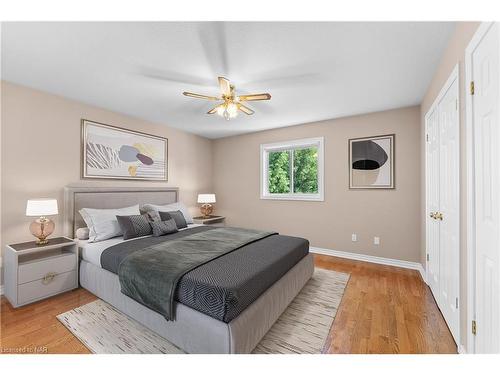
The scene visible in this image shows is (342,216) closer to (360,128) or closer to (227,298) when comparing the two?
(360,128)

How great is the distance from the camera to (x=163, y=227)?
297cm

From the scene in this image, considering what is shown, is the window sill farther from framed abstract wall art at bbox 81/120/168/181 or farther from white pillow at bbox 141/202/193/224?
framed abstract wall art at bbox 81/120/168/181

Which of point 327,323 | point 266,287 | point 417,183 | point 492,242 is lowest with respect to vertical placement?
point 327,323

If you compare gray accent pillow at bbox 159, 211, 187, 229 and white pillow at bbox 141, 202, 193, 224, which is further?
white pillow at bbox 141, 202, 193, 224

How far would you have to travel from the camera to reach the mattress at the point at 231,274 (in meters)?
1.45

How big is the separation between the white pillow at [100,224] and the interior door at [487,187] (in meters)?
3.49

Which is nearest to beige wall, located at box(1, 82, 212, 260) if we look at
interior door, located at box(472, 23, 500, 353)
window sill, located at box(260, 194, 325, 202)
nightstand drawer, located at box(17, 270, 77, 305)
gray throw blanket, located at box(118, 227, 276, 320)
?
nightstand drawer, located at box(17, 270, 77, 305)

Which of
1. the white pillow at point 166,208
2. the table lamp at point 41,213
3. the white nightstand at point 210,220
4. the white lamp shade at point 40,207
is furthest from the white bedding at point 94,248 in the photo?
the white nightstand at point 210,220

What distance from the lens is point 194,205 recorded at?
488 cm

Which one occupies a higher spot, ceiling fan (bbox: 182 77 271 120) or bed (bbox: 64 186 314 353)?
ceiling fan (bbox: 182 77 271 120)

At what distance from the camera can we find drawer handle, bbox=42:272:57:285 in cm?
231

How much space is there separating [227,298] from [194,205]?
3645 millimetres

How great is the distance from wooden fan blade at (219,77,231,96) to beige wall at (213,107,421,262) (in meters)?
2.29

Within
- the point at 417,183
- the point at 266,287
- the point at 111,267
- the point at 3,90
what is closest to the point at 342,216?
the point at 417,183
